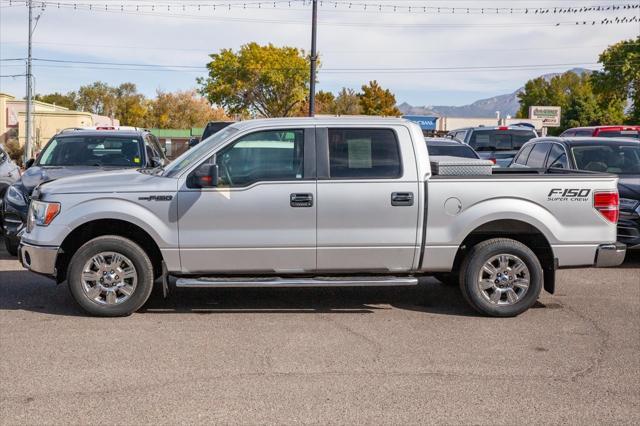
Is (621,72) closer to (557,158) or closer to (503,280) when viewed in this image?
(557,158)

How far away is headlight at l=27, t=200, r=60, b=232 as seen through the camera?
7184 millimetres

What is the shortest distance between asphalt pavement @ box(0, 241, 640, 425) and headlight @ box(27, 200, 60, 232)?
2.97 feet

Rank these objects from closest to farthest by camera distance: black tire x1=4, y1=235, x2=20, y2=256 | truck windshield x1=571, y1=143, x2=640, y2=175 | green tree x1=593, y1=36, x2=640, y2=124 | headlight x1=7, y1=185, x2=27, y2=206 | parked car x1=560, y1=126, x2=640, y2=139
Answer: black tire x1=4, y1=235, x2=20, y2=256 < headlight x1=7, y1=185, x2=27, y2=206 < truck windshield x1=571, y1=143, x2=640, y2=175 < parked car x1=560, y1=126, x2=640, y2=139 < green tree x1=593, y1=36, x2=640, y2=124

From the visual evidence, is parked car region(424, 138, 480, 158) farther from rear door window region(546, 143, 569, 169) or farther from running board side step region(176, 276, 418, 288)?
running board side step region(176, 276, 418, 288)

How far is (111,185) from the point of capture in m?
7.22

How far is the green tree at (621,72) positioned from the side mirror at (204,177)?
50645 mm

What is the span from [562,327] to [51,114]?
56.0 m

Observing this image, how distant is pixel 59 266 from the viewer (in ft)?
24.5

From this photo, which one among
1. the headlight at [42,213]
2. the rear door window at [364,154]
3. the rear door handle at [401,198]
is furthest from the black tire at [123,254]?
the rear door handle at [401,198]

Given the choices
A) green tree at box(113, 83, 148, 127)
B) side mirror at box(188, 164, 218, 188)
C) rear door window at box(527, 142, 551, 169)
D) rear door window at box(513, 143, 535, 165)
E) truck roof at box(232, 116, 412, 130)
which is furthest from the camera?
green tree at box(113, 83, 148, 127)

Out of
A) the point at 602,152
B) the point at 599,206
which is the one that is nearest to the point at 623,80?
the point at 602,152

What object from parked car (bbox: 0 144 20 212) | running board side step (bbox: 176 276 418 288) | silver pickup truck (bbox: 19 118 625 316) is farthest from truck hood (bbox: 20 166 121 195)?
running board side step (bbox: 176 276 418 288)

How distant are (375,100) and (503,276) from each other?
236ft

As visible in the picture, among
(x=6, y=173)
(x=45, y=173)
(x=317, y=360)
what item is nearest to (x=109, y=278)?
(x=317, y=360)
